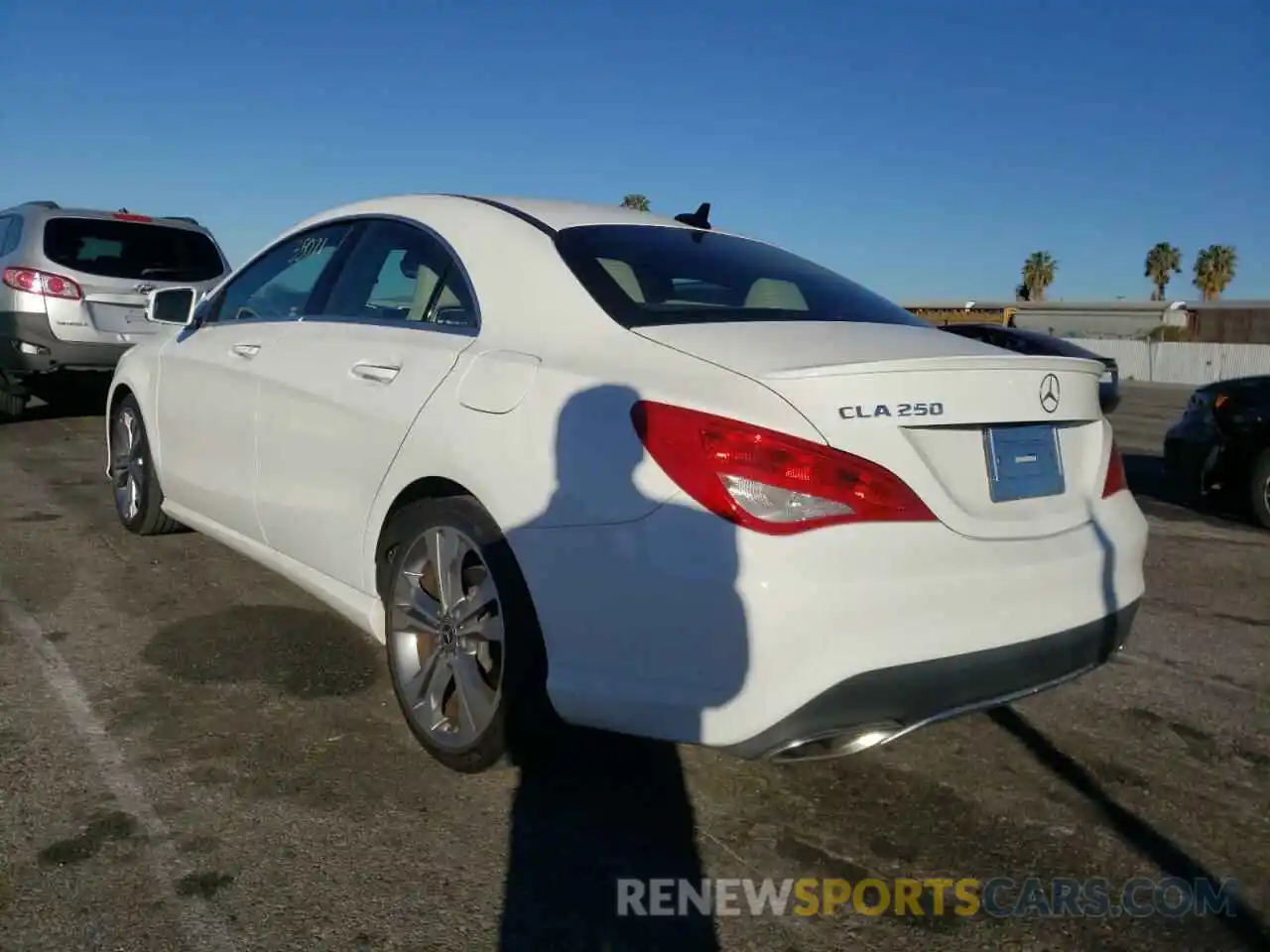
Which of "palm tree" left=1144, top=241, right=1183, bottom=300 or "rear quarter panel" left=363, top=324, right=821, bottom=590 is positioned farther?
"palm tree" left=1144, top=241, right=1183, bottom=300

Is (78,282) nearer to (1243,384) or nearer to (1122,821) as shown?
(1122,821)

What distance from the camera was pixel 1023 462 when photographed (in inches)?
109

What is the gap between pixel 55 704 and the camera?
3.50 meters

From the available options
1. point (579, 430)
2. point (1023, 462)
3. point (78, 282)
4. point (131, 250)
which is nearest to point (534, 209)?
point (579, 430)

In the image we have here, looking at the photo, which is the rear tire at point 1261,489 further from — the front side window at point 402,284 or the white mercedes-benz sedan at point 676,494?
the front side window at point 402,284

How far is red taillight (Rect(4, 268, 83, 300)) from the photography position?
8656mm

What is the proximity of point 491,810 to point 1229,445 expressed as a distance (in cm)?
664

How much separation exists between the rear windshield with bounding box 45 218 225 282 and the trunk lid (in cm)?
757

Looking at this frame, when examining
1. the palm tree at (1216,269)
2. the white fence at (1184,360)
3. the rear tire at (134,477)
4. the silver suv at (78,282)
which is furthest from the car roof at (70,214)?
the palm tree at (1216,269)

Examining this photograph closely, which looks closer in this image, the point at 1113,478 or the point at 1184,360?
the point at 1113,478

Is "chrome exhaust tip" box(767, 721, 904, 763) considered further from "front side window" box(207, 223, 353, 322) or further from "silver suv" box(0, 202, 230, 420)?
"silver suv" box(0, 202, 230, 420)

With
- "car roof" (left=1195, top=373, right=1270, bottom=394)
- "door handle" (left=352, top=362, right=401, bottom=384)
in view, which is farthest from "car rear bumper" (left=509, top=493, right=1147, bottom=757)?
"car roof" (left=1195, top=373, right=1270, bottom=394)

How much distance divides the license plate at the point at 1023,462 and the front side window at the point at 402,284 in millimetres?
1483

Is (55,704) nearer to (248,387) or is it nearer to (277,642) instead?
(277,642)
